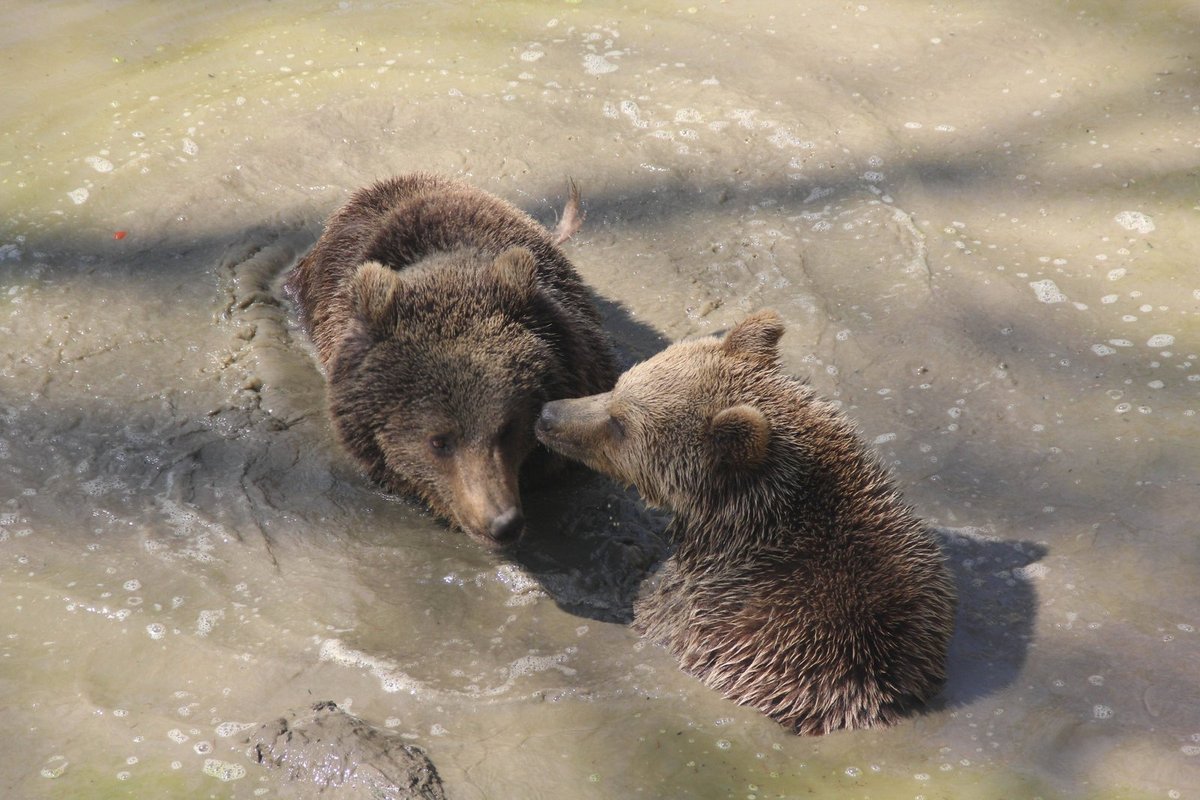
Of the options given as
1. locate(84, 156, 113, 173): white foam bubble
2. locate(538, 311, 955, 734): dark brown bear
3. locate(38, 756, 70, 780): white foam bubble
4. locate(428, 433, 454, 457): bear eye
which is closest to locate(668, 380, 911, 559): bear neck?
locate(538, 311, 955, 734): dark brown bear

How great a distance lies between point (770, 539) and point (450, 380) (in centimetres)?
193

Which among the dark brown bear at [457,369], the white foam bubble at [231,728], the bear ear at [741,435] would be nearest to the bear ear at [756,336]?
the bear ear at [741,435]

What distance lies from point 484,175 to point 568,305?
279 cm

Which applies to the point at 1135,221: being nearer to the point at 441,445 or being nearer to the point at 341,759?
the point at 441,445

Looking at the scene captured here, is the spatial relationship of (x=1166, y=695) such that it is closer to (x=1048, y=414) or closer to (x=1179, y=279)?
(x=1048, y=414)

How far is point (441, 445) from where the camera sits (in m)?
6.18

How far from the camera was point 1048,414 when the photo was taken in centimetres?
700

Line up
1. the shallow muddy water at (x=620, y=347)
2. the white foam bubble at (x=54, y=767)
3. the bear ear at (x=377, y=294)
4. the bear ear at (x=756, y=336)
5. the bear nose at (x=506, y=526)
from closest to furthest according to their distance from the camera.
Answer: the white foam bubble at (x=54, y=767) → the shallow muddy water at (x=620, y=347) → the bear nose at (x=506, y=526) → the bear ear at (x=756, y=336) → the bear ear at (x=377, y=294)

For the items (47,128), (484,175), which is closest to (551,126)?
(484,175)

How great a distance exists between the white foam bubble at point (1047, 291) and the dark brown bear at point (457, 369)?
3185mm

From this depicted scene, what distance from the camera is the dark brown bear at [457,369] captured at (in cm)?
606

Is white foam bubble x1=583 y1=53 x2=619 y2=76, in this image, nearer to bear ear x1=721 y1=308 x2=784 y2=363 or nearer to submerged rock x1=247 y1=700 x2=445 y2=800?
bear ear x1=721 y1=308 x2=784 y2=363

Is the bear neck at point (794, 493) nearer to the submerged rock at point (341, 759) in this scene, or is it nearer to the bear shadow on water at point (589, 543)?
Result: the bear shadow on water at point (589, 543)

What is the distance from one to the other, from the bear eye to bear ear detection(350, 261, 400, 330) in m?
0.72
